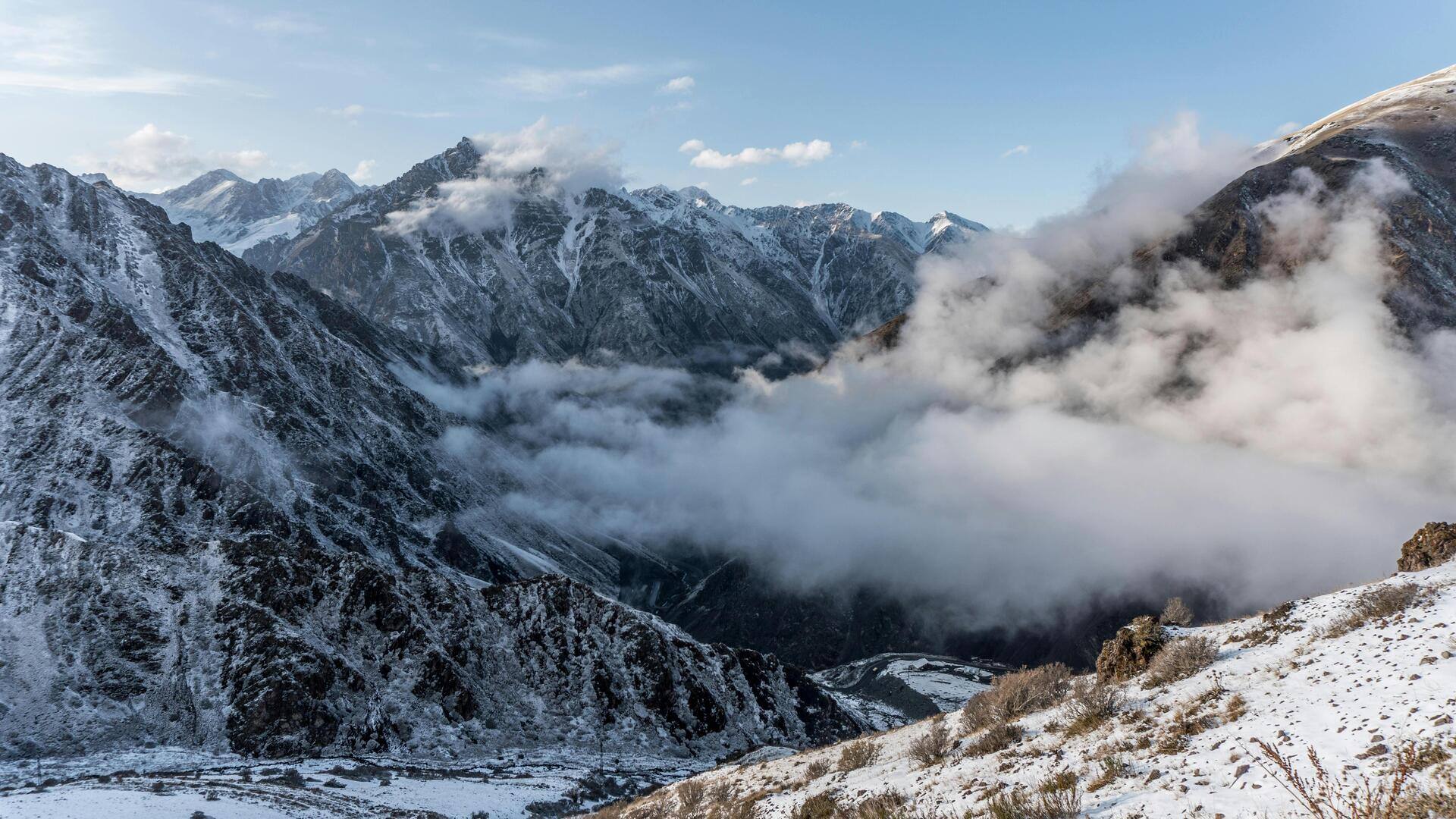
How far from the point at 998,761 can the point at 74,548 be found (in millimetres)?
107674

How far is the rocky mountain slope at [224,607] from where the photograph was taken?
78.5 metres

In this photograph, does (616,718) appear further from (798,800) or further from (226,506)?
(226,506)

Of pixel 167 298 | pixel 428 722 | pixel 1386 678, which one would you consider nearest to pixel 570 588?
pixel 428 722

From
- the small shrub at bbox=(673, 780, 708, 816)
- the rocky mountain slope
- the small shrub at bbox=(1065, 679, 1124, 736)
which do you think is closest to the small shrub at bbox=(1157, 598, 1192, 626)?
the small shrub at bbox=(1065, 679, 1124, 736)

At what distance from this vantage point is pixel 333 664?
282ft

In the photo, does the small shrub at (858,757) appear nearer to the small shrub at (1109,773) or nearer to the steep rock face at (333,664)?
the small shrub at (1109,773)

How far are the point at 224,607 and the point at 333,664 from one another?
1527 centimetres

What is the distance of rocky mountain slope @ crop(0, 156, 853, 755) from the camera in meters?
78.5

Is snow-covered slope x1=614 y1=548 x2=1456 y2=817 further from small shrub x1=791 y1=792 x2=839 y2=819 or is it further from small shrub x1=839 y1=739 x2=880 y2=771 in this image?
small shrub x1=839 y1=739 x2=880 y2=771

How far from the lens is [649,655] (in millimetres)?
112125

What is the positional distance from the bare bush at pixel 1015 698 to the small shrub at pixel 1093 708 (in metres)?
3.05

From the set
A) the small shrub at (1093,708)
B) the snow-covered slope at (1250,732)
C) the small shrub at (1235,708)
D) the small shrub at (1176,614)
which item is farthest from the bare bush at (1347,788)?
the small shrub at (1176,614)

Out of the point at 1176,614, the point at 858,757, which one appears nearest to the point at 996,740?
the point at 858,757

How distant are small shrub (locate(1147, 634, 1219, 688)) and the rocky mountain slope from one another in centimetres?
8279
